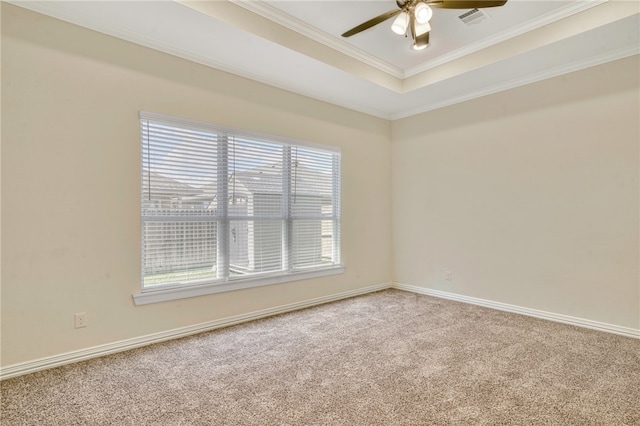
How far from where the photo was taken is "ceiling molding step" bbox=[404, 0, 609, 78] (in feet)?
9.20

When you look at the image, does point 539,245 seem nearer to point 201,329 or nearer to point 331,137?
point 331,137

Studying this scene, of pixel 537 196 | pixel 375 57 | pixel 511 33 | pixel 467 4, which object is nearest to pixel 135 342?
pixel 467 4

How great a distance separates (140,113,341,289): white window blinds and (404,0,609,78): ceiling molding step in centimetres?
158

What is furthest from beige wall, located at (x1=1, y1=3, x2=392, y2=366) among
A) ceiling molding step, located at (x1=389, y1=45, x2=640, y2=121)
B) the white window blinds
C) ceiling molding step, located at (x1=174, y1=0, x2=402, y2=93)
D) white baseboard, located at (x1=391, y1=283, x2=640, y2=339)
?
ceiling molding step, located at (x1=389, y1=45, x2=640, y2=121)

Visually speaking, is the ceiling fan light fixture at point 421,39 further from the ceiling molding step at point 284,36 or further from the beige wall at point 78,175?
the beige wall at point 78,175

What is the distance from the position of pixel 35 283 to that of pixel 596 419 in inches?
149

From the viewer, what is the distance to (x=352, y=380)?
2.23 m

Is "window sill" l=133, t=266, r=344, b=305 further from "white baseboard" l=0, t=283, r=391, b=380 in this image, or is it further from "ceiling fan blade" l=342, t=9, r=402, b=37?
"ceiling fan blade" l=342, t=9, r=402, b=37

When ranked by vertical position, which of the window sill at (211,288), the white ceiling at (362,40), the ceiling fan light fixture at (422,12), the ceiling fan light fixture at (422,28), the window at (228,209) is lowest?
the window sill at (211,288)

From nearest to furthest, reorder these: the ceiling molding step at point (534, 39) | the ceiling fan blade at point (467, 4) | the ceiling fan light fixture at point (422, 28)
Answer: the ceiling fan blade at point (467, 4)
the ceiling fan light fixture at point (422, 28)
the ceiling molding step at point (534, 39)

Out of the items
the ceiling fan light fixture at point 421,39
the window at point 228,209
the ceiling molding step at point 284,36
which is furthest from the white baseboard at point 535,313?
the ceiling fan light fixture at point 421,39

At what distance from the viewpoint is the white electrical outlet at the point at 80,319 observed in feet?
8.39

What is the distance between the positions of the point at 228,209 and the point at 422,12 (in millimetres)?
2468

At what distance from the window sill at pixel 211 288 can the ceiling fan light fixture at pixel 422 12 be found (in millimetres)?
2876
